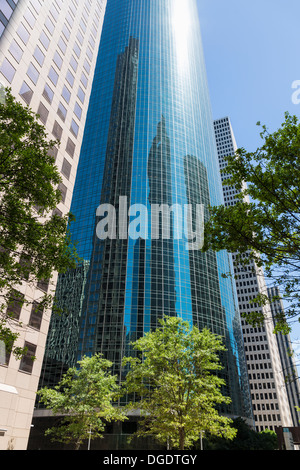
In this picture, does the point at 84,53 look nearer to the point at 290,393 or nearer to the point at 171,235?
the point at 171,235

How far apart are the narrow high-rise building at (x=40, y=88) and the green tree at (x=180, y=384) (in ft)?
28.3

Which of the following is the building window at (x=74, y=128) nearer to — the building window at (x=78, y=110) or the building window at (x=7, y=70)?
the building window at (x=78, y=110)

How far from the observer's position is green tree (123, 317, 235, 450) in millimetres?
24766

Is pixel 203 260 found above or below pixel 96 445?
above

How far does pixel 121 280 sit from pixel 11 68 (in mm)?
61019

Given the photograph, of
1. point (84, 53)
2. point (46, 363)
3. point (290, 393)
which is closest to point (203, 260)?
point (46, 363)

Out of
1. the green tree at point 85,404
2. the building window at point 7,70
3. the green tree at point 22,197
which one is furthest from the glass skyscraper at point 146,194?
the green tree at point 22,197

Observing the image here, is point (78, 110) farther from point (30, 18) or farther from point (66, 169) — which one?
point (30, 18)

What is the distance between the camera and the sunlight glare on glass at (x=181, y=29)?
126m

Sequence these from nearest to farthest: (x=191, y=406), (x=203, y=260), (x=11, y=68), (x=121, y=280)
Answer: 1. (x=191, y=406)
2. (x=11, y=68)
3. (x=121, y=280)
4. (x=203, y=260)

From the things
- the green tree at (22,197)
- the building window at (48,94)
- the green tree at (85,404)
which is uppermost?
the building window at (48,94)

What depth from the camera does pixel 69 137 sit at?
117ft

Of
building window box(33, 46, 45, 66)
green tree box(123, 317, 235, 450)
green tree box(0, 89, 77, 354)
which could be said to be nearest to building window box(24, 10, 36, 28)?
building window box(33, 46, 45, 66)
